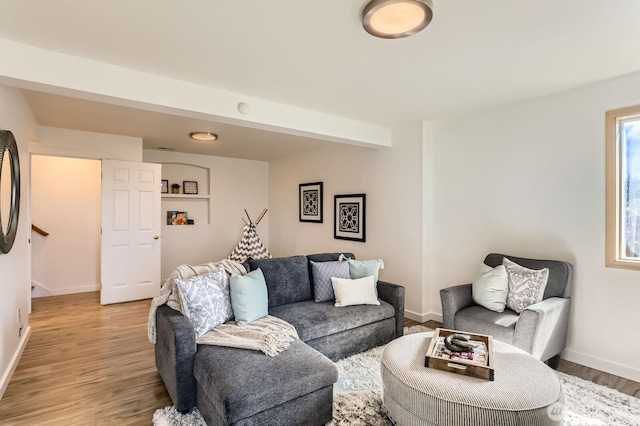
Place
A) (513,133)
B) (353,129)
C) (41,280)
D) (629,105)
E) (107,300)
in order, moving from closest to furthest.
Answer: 1. (629,105)
2. (513,133)
3. (353,129)
4. (107,300)
5. (41,280)

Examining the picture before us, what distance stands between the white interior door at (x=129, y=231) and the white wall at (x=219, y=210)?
2.88ft

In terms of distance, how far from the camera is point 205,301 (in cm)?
236

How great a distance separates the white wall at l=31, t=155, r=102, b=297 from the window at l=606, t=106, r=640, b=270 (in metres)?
6.59

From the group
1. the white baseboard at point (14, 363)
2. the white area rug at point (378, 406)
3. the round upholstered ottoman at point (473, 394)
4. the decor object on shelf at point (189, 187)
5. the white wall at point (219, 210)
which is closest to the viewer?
the round upholstered ottoman at point (473, 394)

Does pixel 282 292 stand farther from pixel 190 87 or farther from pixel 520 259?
pixel 520 259

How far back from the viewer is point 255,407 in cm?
172

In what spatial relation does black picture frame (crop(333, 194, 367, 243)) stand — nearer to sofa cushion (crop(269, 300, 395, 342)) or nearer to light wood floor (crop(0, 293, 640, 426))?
light wood floor (crop(0, 293, 640, 426))

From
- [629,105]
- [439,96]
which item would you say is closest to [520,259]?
[629,105]

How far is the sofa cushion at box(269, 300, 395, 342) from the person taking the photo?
8.77ft

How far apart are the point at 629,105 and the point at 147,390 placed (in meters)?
4.26

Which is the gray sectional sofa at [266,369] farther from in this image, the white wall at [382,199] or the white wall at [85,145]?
the white wall at [85,145]

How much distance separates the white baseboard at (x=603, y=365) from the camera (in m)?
2.62

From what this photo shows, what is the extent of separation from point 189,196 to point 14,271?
3252 millimetres

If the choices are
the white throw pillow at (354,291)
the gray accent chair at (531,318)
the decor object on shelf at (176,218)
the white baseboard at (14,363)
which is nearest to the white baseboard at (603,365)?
the gray accent chair at (531,318)
